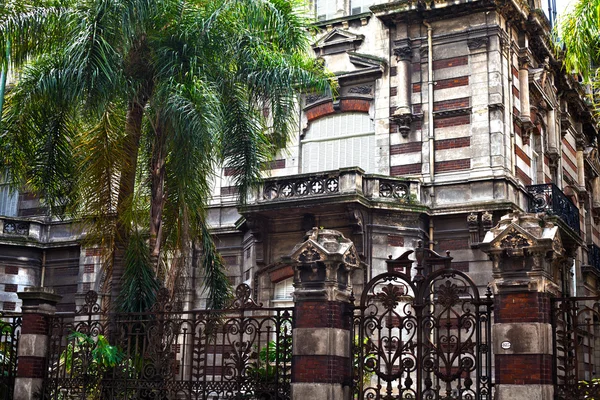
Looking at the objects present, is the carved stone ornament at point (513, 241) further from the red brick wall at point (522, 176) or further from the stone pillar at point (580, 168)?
the stone pillar at point (580, 168)

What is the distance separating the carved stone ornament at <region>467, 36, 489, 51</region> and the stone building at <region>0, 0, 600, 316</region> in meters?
0.03

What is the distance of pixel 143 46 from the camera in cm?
1548

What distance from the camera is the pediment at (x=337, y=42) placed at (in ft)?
78.7

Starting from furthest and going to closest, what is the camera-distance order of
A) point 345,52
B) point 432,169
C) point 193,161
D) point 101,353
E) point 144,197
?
point 345,52
point 432,169
point 144,197
point 193,161
point 101,353

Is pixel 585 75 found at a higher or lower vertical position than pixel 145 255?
higher

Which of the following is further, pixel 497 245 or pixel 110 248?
pixel 110 248

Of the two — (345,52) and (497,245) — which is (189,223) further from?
(345,52)

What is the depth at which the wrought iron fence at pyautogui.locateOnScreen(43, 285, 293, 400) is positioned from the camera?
1194cm

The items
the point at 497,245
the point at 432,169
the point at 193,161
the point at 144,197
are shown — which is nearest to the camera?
the point at 497,245

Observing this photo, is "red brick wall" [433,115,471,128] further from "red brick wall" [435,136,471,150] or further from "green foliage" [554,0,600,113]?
"green foliage" [554,0,600,113]

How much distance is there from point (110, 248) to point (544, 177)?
49.5ft

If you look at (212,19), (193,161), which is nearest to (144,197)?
(193,161)

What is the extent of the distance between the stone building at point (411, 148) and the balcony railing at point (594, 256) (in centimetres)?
287

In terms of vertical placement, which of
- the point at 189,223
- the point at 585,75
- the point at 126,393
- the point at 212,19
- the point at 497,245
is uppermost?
the point at 212,19
